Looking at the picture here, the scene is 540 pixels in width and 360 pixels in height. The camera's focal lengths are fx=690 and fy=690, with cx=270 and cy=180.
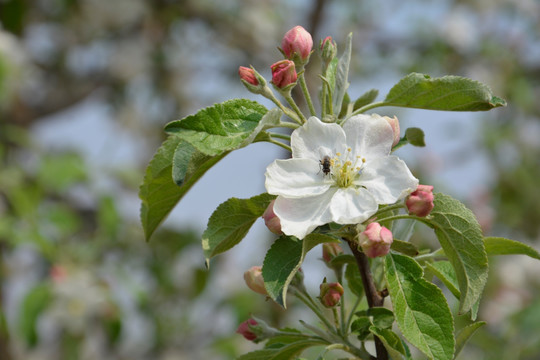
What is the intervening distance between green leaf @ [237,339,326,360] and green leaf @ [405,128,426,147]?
26cm

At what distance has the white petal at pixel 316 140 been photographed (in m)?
0.76

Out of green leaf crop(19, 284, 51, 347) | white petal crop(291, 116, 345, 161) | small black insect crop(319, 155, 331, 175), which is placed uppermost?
white petal crop(291, 116, 345, 161)

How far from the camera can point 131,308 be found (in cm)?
318

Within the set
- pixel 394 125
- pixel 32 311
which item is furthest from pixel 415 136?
pixel 32 311

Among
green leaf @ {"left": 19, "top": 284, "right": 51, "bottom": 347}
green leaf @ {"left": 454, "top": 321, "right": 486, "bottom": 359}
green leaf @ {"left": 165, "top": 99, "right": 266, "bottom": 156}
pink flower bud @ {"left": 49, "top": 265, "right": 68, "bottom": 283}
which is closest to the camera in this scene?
green leaf @ {"left": 165, "top": 99, "right": 266, "bottom": 156}

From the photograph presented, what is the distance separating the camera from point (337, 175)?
79 centimetres

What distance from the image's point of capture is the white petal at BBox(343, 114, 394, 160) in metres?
0.78

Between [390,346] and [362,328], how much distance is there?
2.3 inches

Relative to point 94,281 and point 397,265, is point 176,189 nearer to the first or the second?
point 397,265

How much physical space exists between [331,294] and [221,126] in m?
0.24

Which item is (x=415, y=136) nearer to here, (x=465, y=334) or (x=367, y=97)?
(x=367, y=97)

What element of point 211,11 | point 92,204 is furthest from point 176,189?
point 211,11

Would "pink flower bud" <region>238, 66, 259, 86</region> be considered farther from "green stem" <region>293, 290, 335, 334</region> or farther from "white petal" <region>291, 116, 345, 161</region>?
"green stem" <region>293, 290, 335, 334</region>

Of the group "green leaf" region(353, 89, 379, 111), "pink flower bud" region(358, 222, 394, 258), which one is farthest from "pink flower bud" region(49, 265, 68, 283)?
"pink flower bud" region(358, 222, 394, 258)
